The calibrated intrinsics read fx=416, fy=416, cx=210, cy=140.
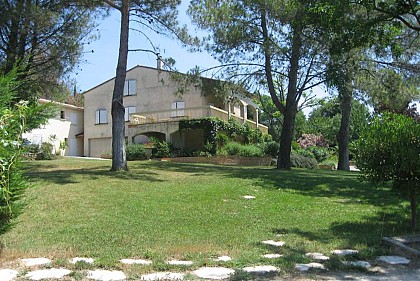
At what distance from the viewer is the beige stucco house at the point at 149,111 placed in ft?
110

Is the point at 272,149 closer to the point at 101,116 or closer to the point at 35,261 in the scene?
the point at 101,116

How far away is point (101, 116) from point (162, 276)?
129 ft

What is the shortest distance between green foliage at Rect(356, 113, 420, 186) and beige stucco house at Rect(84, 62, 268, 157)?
24.1 meters

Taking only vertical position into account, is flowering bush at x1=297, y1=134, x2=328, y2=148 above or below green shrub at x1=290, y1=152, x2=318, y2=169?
above

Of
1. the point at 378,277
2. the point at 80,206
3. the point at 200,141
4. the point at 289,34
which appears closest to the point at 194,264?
the point at 378,277

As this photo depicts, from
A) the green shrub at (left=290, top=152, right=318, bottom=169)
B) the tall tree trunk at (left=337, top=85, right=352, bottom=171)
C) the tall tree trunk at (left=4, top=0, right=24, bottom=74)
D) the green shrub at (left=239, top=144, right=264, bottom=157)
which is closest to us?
the tall tree trunk at (left=4, top=0, right=24, bottom=74)

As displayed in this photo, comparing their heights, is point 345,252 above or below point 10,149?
below

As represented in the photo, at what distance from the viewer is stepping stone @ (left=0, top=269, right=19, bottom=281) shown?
182 inches

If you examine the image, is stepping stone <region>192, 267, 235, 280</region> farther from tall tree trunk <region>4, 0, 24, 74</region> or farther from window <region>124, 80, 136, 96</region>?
window <region>124, 80, 136, 96</region>

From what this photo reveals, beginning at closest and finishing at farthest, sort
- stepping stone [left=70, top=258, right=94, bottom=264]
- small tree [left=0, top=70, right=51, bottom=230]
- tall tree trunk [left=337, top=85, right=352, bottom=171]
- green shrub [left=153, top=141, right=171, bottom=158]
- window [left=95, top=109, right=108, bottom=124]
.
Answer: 1. small tree [left=0, top=70, right=51, bottom=230]
2. stepping stone [left=70, top=258, right=94, bottom=264]
3. tall tree trunk [left=337, top=85, right=352, bottom=171]
4. green shrub [left=153, top=141, right=171, bottom=158]
5. window [left=95, top=109, right=108, bottom=124]

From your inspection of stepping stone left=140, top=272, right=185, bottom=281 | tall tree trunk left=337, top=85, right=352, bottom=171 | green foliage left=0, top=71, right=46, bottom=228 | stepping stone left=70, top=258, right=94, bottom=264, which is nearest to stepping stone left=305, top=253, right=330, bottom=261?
stepping stone left=140, top=272, right=185, bottom=281

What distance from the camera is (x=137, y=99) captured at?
134 feet

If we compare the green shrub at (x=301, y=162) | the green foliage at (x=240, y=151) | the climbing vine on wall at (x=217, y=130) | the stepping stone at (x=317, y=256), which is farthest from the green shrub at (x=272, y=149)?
the stepping stone at (x=317, y=256)

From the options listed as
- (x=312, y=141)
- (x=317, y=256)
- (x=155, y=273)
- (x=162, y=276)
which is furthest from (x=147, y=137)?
(x=162, y=276)
